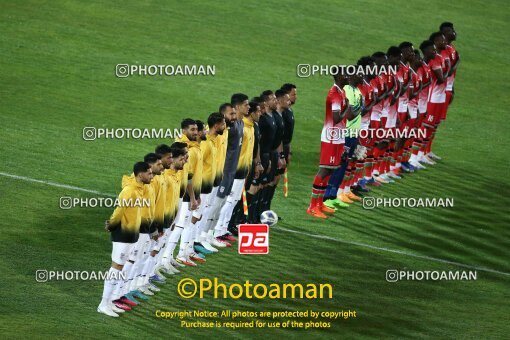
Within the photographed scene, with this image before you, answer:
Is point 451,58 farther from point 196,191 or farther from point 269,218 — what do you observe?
point 196,191

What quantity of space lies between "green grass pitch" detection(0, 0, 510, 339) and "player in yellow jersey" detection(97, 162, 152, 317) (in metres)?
0.33

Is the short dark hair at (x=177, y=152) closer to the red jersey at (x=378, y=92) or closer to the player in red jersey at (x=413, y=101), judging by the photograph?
the red jersey at (x=378, y=92)

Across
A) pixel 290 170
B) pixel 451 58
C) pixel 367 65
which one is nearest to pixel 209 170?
pixel 367 65

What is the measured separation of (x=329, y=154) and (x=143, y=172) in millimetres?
5979

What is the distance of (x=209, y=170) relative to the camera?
910 inches

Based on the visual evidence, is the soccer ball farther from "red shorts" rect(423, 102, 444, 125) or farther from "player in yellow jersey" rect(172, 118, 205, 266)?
"red shorts" rect(423, 102, 444, 125)

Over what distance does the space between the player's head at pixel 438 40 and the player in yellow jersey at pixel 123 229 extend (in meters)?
10.9

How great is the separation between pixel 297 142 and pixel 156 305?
10362mm

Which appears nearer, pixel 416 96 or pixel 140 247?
pixel 140 247

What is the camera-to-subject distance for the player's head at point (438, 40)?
29.8 metres

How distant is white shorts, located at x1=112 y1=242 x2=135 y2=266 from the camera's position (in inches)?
806

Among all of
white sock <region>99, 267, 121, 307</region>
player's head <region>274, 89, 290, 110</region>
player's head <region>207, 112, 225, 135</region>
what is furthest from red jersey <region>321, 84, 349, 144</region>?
white sock <region>99, 267, 121, 307</region>

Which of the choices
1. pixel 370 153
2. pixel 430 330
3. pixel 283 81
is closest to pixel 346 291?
pixel 430 330

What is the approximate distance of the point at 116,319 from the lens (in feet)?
66.8
